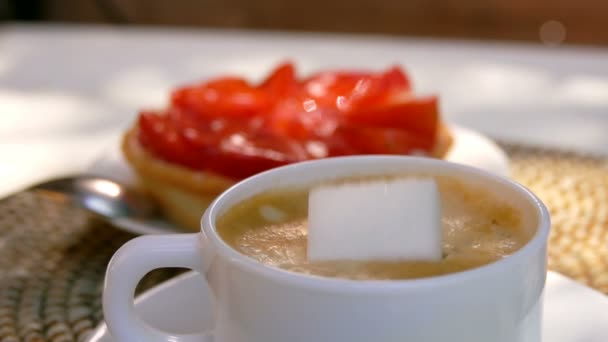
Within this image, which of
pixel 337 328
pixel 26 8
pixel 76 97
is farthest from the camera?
pixel 26 8

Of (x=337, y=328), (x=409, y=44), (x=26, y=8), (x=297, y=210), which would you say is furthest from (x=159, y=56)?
(x=337, y=328)

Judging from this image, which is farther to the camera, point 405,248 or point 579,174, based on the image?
point 579,174

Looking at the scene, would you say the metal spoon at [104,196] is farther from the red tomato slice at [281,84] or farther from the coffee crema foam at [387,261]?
the coffee crema foam at [387,261]

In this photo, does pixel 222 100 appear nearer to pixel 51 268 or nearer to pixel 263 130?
pixel 263 130

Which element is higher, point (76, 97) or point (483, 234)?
point (483, 234)

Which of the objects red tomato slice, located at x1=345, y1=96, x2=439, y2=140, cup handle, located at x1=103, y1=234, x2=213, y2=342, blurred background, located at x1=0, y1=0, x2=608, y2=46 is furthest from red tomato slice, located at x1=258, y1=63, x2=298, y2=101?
blurred background, located at x1=0, y1=0, x2=608, y2=46

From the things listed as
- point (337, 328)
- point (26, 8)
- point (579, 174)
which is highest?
point (337, 328)

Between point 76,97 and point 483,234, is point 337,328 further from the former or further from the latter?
point 76,97

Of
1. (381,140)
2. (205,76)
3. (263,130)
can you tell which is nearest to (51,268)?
(263,130)

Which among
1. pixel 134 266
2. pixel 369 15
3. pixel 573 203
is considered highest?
pixel 134 266
